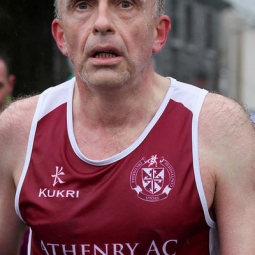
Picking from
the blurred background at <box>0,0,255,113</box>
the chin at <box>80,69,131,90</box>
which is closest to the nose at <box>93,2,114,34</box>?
the chin at <box>80,69,131,90</box>

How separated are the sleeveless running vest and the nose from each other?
42 cm

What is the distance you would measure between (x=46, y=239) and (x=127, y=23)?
91 centimetres

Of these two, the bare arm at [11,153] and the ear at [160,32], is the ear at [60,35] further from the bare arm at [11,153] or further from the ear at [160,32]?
the ear at [160,32]

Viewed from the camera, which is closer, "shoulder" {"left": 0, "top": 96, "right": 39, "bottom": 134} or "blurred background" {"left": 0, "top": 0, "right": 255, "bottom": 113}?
"shoulder" {"left": 0, "top": 96, "right": 39, "bottom": 134}

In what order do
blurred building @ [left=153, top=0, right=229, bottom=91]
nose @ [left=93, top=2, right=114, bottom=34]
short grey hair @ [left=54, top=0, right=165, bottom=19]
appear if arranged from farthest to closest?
blurred building @ [left=153, top=0, right=229, bottom=91]
short grey hair @ [left=54, top=0, right=165, bottom=19]
nose @ [left=93, top=2, right=114, bottom=34]

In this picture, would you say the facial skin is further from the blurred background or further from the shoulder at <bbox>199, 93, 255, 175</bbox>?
the blurred background

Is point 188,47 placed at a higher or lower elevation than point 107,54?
higher

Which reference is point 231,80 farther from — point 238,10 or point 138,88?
point 138,88

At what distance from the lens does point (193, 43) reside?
30.2 ft

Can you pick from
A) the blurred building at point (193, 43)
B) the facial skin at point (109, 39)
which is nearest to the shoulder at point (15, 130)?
the facial skin at point (109, 39)

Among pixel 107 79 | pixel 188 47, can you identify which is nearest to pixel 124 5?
pixel 107 79

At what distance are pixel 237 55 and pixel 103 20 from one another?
6.31 meters

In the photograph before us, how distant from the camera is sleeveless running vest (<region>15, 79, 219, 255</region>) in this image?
314 centimetres

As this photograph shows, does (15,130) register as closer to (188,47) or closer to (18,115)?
(18,115)
